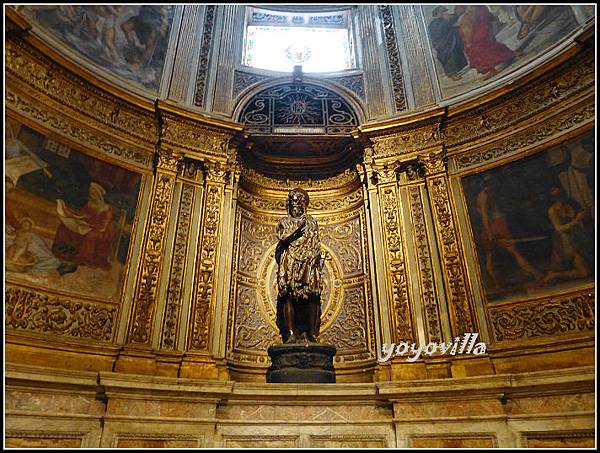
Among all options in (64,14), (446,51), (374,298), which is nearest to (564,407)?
(374,298)

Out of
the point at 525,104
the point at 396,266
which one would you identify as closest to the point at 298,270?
the point at 396,266

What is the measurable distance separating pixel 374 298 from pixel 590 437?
3226mm

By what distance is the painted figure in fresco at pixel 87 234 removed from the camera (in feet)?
18.2

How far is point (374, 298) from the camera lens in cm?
679

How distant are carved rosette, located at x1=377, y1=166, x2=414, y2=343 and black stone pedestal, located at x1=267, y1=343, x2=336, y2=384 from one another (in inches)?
45.8

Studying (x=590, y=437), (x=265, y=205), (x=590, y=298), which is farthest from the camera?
(x=265, y=205)

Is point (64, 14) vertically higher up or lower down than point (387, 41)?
lower down

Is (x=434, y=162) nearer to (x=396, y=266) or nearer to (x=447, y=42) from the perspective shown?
(x=396, y=266)

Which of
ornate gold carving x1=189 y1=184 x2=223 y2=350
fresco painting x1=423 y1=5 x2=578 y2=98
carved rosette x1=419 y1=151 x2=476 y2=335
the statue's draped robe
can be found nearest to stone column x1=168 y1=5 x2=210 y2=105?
ornate gold carving x1=189 y1=184 x2=223 y2=350

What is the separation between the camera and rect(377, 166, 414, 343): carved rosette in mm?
6309

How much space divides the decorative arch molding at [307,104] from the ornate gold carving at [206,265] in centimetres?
202

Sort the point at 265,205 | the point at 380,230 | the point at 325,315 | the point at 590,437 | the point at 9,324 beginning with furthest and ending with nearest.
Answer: the point at 265,205 < the point at 325,315 < the point at 380,230 < the point at 9,324 < the point at 590,437

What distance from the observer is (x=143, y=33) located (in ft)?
25.8

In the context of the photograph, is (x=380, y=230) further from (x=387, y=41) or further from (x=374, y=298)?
(x=387, y=41)
